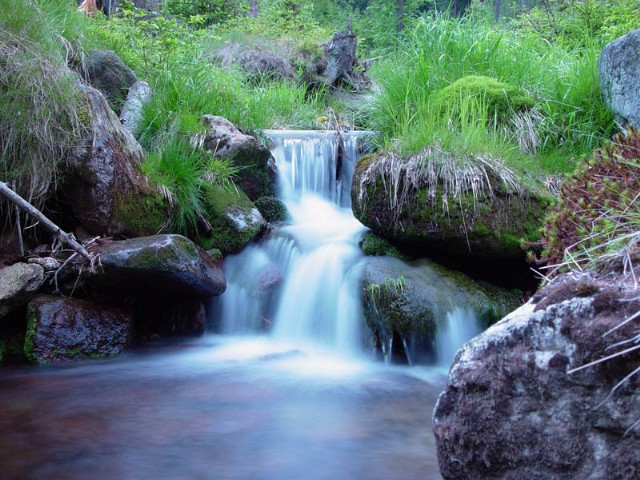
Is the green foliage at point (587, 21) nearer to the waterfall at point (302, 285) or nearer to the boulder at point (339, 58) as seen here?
the boulder at point (339, 58)

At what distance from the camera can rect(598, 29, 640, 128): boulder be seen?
17.7 ft

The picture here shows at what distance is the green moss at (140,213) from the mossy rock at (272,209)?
131 cm

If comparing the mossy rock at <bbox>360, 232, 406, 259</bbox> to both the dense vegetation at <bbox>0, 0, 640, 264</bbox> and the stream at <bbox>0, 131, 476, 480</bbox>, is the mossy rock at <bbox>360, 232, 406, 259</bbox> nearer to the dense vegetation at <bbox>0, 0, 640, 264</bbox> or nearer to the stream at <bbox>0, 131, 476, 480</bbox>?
the stream at <bbox>0, 131, 476, 480</bbox>

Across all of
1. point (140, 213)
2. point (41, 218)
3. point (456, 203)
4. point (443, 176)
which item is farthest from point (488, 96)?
point (41, 218)

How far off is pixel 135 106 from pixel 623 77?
5083mm

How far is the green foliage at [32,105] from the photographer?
4.80 meters

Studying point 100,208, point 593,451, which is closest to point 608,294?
point 593,451

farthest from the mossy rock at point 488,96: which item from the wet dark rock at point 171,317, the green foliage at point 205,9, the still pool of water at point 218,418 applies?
the green foliage at point 205,9

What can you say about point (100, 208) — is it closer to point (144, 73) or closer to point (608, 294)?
point (144, 73)

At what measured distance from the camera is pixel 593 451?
1771 mm

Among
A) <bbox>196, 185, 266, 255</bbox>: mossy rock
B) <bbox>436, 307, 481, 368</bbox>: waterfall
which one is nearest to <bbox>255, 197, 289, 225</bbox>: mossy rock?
<bbox>196, 185, 266, 255</bbox>: mossy rock

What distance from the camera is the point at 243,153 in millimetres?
6664

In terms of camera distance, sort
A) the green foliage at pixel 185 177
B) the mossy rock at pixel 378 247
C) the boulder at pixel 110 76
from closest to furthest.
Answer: the mossy rock at pixel 378 247 → the green foliage at pixel 185 177 → the boulder at pixel 110 76

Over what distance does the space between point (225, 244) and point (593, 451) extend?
452 centimetres
